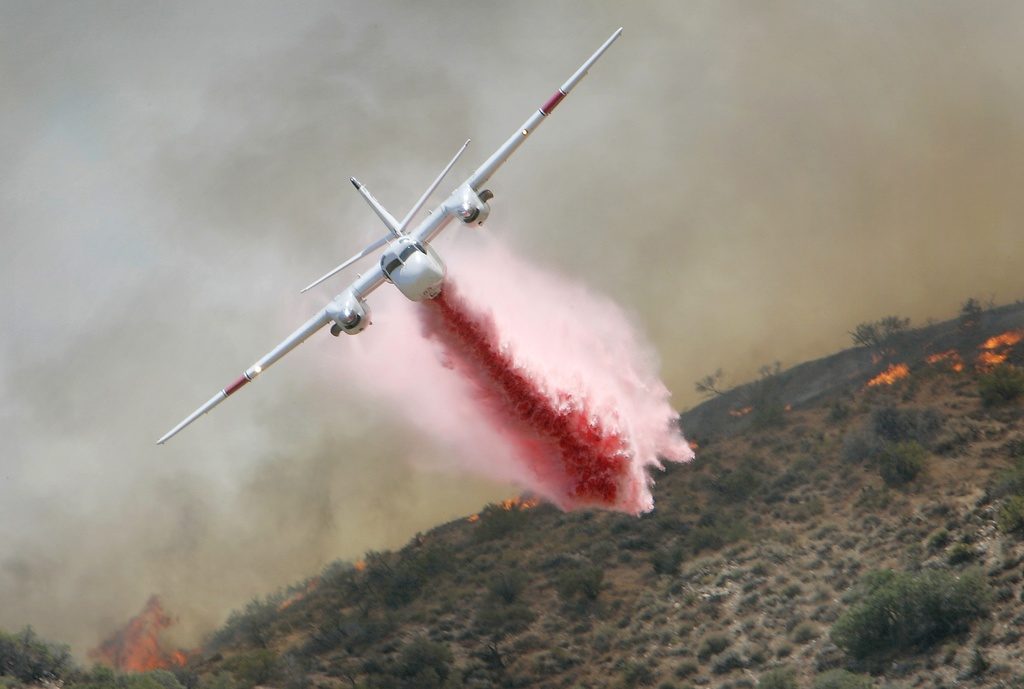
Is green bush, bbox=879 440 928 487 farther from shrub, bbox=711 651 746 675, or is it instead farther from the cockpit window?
the cockpit window

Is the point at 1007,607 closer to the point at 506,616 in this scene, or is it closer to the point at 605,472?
the point at 605,472

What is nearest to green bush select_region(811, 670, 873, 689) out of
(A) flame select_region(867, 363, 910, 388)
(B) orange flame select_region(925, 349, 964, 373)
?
(B) orange flame select_region(925, 349, 964, 373)

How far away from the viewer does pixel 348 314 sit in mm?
42062

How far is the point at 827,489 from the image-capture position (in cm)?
4862

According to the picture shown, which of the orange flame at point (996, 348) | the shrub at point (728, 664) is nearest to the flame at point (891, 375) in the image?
the orange flame at point (996, 348)

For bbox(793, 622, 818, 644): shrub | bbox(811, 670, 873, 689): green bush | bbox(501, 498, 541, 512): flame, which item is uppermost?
bbox(501, 498, 541, 512): flame

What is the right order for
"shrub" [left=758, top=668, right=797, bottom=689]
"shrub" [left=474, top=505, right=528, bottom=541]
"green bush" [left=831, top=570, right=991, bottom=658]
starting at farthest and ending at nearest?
1. "shrub" [left=474, top=505, right=528, bottom=541]
2. "shrub" [left=758, top=668, right=797, bottom=689]
3. "green bush" [left=831, top=570, right=991, bottom=658]

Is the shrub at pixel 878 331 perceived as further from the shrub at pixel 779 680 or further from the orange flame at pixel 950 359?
the shrub at pixel 779 680

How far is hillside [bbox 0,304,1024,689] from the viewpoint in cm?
3516

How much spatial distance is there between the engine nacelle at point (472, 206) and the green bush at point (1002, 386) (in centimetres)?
2523

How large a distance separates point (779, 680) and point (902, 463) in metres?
15.0

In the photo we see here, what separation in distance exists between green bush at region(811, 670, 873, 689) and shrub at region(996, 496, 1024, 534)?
797 centimetres

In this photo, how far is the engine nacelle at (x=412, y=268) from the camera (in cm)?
4031

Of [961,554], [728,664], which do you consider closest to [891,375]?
[961,554]
